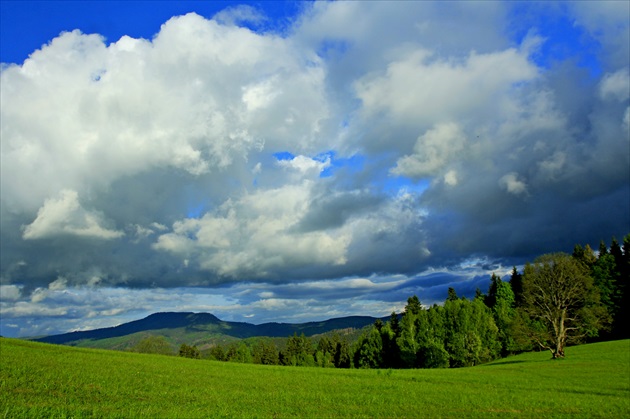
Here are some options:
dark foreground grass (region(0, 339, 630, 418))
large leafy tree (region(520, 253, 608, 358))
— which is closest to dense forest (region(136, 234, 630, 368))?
large leafy tree (region(520, 253, 608, 358))

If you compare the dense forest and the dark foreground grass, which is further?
the dense forest

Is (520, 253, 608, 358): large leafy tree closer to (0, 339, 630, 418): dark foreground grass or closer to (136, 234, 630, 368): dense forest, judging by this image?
(136, 234, 630, 368): dense forest

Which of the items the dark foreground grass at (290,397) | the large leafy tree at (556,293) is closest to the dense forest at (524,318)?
the large leafy tree at (556,293)

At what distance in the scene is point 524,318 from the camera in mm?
78312

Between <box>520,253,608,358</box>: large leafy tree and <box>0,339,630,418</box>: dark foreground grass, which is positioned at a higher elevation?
A: <box>520,253,608,358</box>: large leafy tree

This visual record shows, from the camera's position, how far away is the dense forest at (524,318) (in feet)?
216

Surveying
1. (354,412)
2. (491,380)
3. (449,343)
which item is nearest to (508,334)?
(449,343)

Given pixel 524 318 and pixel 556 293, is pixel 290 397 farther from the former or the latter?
pixel 524 318

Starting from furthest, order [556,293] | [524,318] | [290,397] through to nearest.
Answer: [524,318]
[556,293]
[290,397]

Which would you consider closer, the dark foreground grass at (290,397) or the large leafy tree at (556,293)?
the dark foreground grass at (290,397)

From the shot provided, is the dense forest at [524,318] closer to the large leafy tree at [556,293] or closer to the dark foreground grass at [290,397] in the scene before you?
the large leafy tree at [556,293]

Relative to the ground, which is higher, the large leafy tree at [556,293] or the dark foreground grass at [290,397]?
the large leafy tree at [556,293]

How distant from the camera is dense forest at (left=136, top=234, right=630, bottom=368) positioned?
216 ft

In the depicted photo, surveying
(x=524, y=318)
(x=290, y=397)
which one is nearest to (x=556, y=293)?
(x=524, y=318)
